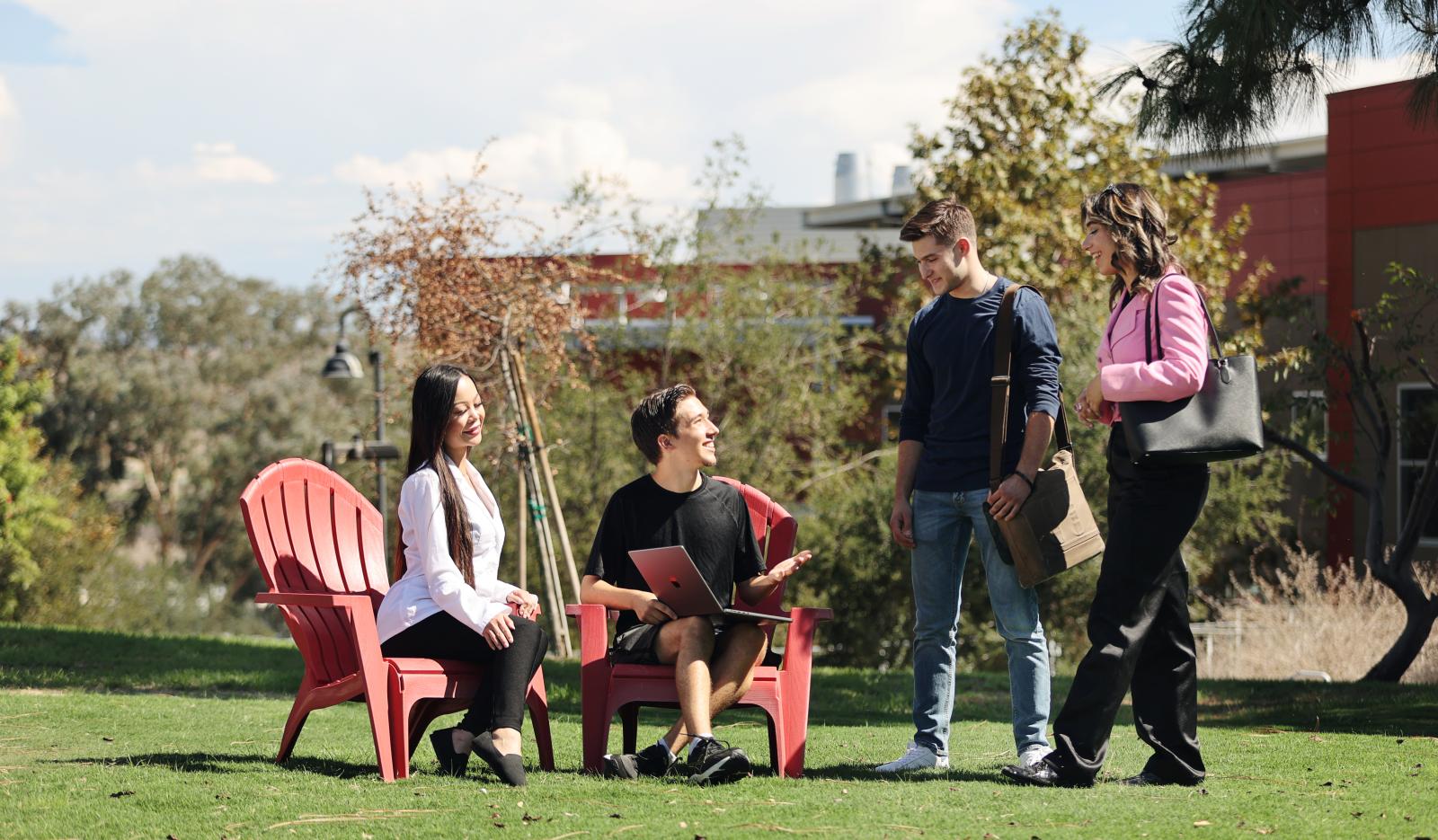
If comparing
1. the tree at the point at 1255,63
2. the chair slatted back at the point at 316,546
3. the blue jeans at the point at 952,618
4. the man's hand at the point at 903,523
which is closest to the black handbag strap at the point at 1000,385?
the blue jeans at the point at 952,618

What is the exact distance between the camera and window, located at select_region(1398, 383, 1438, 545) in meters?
16.9

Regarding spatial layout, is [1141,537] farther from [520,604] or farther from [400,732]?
[400,732]

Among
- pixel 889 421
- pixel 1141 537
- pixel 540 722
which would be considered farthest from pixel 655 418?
pixel 889 421

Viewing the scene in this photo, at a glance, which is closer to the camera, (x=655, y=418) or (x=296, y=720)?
(x=655, y=418)

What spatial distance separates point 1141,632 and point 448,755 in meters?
2.27

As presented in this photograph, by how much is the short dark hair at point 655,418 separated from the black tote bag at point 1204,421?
4.94 ft

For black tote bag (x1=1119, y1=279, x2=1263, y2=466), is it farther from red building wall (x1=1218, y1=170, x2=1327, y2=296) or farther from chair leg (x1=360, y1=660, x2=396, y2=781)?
red building wall (x1=1218, y1=170, x2=1327, y2=296)

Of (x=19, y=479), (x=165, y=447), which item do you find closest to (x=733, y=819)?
(x=19, y=479)

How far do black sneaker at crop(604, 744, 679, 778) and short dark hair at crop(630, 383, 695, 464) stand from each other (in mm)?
987

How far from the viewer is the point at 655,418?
5262 millimetres

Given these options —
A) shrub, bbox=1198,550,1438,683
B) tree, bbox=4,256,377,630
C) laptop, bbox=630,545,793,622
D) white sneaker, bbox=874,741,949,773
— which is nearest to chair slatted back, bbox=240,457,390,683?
laptop, bbox=630,545,793,622

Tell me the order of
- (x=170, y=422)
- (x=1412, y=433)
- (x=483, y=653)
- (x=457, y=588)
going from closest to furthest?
1. (x=457, y=588)
2. (x=483, y=653)
3. (x=1412, y=433)
4. (x=170, y=422)

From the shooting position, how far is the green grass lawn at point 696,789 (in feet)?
13.4

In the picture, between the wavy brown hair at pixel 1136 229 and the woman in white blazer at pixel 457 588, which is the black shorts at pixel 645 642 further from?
the wavy brown hair at pixel 1136 229
